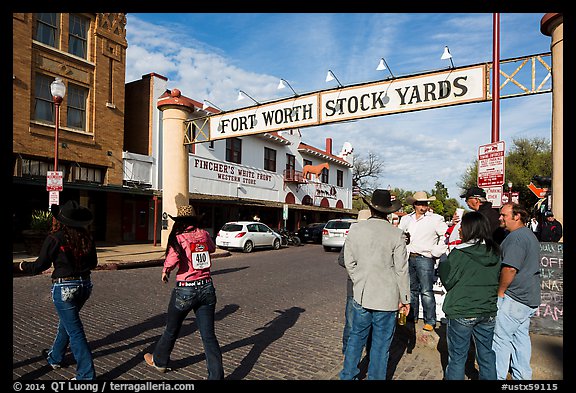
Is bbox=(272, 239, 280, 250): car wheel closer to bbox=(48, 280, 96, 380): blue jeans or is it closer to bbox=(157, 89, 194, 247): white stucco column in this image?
bbox=(157, 89, 194, 247): white stucco column

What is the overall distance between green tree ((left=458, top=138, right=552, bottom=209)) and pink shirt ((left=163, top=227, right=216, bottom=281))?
3544 centimetres

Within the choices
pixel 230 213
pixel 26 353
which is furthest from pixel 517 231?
pixel 230 213

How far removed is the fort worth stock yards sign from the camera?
988 centimetres

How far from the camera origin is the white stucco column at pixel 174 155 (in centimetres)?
1638

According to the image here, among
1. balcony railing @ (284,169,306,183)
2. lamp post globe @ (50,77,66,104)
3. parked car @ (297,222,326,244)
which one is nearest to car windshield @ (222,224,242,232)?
parked car @ (297,222,326,244)

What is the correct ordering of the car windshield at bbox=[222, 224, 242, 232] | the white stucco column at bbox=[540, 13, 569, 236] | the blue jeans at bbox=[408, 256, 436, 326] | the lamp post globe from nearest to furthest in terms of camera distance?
the blue jeans at bbox=[408, 256, 436, 326] → the white stucco column at bbox=[540, 13, 569, 236] → the lamp post globe → the car windshield at bbox=[222, 224, 242, 232]

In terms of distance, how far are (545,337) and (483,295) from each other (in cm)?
195

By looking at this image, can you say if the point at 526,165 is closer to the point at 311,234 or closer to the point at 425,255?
the point at 311,234

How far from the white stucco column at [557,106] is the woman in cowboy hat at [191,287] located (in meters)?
5.01

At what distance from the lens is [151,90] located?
2017 centimetres

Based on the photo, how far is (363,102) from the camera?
1148 centimetres

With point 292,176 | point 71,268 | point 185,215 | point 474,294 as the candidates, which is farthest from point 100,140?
point 474,294

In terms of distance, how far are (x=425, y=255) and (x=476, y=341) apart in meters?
2.12
